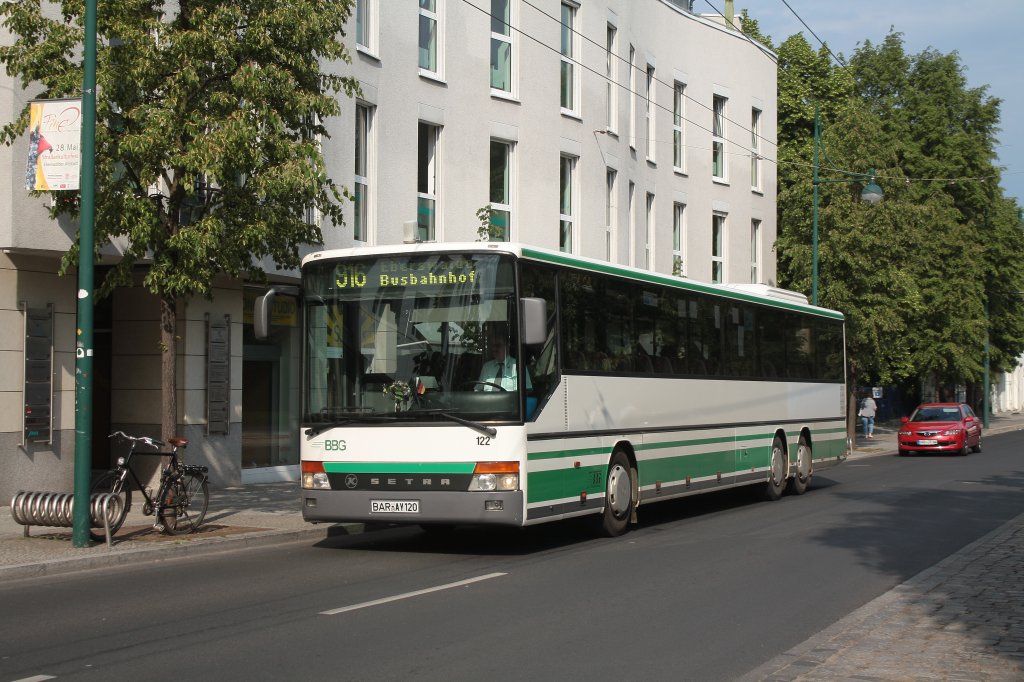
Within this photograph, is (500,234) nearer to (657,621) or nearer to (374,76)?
(374,76)

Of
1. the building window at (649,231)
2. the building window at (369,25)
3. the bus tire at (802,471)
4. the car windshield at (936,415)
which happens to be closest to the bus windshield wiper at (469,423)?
the bus tire at (802,471)

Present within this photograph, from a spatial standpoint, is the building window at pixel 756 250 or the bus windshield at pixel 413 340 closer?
the bus windshield at pixel 413 340

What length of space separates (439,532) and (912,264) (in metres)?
26.8

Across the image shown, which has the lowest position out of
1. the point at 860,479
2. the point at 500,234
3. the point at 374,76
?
the point at 860,479

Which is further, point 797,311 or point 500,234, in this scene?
point 500,234

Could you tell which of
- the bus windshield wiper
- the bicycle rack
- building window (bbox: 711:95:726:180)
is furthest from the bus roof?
building window (bbox: 711:95:726:180)

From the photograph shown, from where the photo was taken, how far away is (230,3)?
14383 millimetres

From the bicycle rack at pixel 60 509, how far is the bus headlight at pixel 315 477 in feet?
6.48

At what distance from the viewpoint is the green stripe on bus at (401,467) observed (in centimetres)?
1252

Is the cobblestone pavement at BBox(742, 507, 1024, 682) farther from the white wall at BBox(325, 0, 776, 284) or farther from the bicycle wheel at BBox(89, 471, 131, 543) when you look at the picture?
the white wall at BBox(325, 0, 776, 284)

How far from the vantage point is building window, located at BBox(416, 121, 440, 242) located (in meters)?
25.5

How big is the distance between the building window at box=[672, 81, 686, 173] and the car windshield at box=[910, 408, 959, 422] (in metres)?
10.5

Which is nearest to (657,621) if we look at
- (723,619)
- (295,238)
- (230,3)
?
(723,619)

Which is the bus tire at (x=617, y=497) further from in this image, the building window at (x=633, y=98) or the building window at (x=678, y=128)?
the building window at (x=678, y=128)
